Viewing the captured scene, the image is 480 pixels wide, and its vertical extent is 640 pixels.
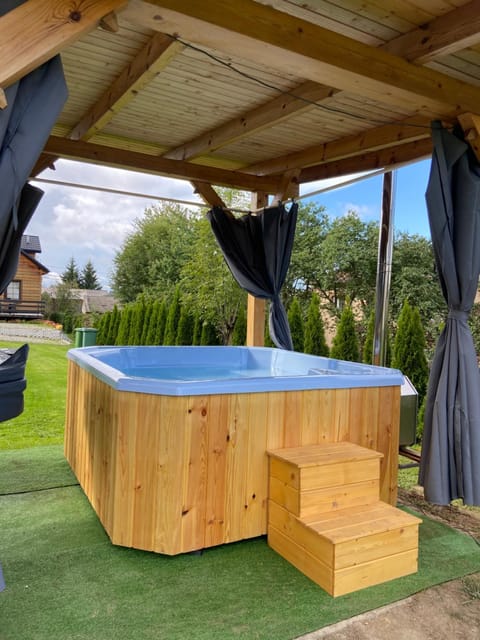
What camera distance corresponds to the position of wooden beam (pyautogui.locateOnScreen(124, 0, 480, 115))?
1.85 meters

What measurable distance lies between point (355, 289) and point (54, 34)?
26.2ft

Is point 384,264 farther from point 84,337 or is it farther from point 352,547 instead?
point 84,337

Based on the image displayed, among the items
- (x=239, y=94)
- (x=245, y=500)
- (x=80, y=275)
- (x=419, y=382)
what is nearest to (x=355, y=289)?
(x=419, y=382)

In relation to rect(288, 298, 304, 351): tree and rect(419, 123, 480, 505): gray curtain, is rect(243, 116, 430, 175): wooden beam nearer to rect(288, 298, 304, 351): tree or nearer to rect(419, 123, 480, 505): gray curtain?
rect(419, 123, 480, 505): gray curtain

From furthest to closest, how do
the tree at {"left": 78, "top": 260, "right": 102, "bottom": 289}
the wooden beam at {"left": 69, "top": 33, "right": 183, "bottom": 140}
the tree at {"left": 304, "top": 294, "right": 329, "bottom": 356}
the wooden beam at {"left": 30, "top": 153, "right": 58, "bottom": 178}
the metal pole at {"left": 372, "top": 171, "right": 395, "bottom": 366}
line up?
the tree at {"left": 78, "top": 260, "right": 102, "bottom": 289} < the tree at {"left": 304, "top": 294, "right": 329, "bottom": 356} < the metal pole at {"left": 372, "top": 171, "right": 395, "bottom": 366} < the wooden beam at {"left": 30, "top": 153, "right": 58, "bottom": 178} < the wooden beam at {"left": 69, "top": 33, "right": 183, "bottom": 140}

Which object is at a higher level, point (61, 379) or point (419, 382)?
point (419, 382)

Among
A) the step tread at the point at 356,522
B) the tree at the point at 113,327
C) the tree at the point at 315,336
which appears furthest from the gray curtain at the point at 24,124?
the tree at the point at 113,327

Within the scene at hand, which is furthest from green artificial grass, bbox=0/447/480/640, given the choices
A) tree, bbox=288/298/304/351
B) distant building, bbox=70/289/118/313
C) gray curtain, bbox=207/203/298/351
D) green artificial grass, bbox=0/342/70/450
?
distant building, bbox=70/289/118/313

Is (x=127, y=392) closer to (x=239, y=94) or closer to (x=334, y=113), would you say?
(x=239, y=94)

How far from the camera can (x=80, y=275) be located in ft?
84.4

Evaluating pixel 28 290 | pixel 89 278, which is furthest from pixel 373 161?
pixel 89 278

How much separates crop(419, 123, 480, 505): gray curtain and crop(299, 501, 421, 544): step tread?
49cm

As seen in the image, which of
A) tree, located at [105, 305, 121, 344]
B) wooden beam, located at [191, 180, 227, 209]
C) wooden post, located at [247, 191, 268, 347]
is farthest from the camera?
tree, located at [105, 305, 121, 344]

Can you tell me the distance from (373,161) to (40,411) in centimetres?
431
